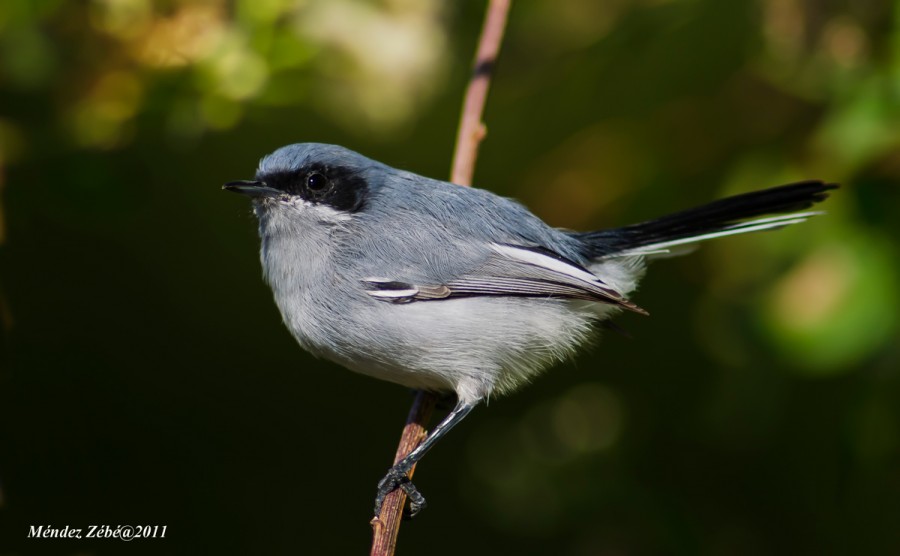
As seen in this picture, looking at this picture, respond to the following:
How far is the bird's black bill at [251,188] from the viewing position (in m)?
2.06

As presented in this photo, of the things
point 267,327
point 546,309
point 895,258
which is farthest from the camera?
point 267,327

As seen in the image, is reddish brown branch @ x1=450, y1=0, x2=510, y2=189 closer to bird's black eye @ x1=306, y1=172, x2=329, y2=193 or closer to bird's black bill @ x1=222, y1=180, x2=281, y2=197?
bird's black eye @ x1=306, y1=172, x2=329, y2=193

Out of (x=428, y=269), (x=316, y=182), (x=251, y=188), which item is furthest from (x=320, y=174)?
(x=428, y=269)

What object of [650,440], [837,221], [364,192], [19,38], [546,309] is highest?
[19,38]

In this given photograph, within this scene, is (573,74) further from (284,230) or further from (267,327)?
(267,327)

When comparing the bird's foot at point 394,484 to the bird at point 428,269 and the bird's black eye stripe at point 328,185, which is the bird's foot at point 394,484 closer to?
the bird at point 428,269

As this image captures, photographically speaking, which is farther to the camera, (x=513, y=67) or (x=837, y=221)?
(x=513, y=67)

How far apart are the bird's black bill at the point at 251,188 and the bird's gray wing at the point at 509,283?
0.35 meters

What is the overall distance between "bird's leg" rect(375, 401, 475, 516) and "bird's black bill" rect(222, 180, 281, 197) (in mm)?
758

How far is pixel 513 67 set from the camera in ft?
8.63

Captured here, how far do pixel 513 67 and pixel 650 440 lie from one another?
1.24m

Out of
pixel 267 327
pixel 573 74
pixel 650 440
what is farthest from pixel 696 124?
pixel 267 327

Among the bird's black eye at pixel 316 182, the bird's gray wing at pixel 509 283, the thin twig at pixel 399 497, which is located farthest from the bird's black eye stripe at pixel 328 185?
the thin twig at pixel 399 497

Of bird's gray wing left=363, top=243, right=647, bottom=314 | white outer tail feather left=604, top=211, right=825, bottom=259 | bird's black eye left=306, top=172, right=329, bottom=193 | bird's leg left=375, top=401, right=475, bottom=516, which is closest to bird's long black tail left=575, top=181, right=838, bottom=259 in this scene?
white outer tail feather left=604, top=211, right=825, bottom=259
